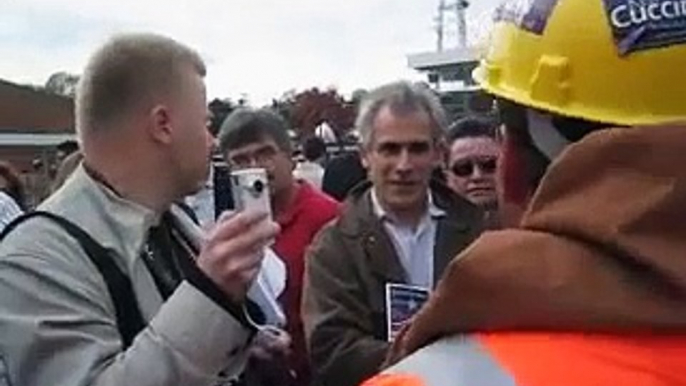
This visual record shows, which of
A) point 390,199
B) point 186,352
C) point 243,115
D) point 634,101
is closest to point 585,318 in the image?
point 634,101

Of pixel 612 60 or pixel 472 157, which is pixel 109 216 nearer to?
pixel 612 60

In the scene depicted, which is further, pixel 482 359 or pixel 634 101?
pixel 634 101

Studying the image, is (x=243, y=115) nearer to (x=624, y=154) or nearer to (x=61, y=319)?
(x=61, y=319)

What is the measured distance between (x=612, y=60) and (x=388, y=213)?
2519 millimetres

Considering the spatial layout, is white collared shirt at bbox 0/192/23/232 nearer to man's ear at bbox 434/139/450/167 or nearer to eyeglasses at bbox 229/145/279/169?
eyeglasses at bbox 229/145/279/169

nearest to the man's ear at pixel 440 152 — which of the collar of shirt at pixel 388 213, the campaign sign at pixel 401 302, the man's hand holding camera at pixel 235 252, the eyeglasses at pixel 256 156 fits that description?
the collar of shirt at pixel 388 213

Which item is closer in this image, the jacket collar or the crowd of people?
the crowd of people

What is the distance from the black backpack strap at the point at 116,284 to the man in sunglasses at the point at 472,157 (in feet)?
7.54

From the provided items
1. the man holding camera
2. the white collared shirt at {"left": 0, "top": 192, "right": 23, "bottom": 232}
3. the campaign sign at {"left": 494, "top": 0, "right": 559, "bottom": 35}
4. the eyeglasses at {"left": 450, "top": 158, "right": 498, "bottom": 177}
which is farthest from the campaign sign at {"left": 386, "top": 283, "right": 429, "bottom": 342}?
the campaign sign at {"left": 494, "top": 0, "right": 559, "bottom": 35}

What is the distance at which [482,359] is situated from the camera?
4.55ft

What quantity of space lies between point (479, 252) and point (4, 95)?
57936 millimetres

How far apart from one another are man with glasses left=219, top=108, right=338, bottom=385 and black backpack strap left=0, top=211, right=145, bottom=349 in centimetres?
206

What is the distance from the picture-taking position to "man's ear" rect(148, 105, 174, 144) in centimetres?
296

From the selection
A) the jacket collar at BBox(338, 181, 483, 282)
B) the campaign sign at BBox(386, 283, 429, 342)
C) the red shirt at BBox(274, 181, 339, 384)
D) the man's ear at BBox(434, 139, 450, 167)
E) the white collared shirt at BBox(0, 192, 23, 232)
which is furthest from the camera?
the white collared shirt at BBox(0, 192, 23, 232)
